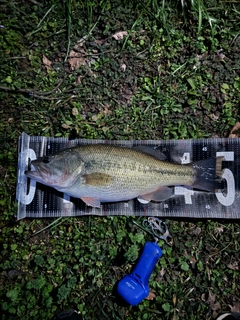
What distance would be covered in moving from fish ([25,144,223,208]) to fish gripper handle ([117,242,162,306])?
2.44 feet

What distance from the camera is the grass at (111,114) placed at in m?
4.23

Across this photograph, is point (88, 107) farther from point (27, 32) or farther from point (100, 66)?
point (27, 32)

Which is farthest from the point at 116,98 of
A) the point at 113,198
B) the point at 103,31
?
the point at 113,198

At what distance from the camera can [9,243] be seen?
14.4 feet

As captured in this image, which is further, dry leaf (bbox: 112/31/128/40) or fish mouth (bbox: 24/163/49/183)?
dry leaf (bbox: 112/31/128/40)

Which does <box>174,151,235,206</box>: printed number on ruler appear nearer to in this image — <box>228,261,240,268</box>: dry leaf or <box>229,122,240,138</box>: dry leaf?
<box>229,122,240,138</box>: dry leaf

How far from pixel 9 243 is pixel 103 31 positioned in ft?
10.4

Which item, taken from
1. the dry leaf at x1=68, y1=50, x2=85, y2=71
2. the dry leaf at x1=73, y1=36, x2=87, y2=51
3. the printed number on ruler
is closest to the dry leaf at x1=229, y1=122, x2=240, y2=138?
the printed number on ruler

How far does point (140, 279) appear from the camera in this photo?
13.4 ft

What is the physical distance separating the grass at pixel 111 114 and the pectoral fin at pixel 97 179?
653 mm

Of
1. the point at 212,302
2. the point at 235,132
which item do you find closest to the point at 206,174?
the point at 235,132

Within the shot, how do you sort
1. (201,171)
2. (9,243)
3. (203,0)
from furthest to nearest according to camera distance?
1. (203,0)
2. (9,243)
3. (201,171)

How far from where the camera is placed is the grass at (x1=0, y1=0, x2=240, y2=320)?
423 centimetres

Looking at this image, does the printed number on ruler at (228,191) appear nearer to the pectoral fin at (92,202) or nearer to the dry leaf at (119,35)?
the pectoral fin at (92,202)
